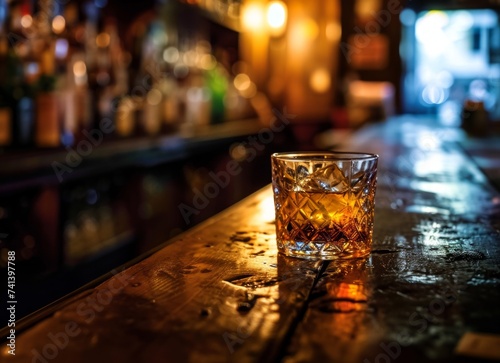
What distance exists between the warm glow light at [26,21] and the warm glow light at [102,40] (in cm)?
66

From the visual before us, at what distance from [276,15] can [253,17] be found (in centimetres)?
90

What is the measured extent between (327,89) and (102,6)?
20.6ft

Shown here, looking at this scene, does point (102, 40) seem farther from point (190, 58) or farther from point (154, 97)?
point (190, 58)

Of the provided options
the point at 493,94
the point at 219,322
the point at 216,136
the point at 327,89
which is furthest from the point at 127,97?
the point at 327,89

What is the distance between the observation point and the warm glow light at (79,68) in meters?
2.93

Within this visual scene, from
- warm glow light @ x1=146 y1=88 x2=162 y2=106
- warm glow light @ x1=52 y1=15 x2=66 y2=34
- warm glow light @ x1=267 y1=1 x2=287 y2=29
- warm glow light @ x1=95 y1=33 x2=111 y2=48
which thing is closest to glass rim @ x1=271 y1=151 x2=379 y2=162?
warm glow light @ x1=52 y1=15 x2=66 y2=34

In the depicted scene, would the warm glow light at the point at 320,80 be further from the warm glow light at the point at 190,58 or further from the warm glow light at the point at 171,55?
the warm glow light at the point at 171,55

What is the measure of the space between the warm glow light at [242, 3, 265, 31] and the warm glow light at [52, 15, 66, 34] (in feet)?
12.6

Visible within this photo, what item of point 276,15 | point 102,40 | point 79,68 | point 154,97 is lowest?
point 154,97

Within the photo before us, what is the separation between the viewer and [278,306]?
59 centimetres

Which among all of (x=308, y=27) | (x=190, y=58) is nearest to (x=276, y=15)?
(x=308, y=27)

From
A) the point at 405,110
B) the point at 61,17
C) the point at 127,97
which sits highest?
the point at 61,17

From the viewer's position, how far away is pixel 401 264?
2.49ft

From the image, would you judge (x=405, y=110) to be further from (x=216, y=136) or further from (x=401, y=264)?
(x=401, y=264)
